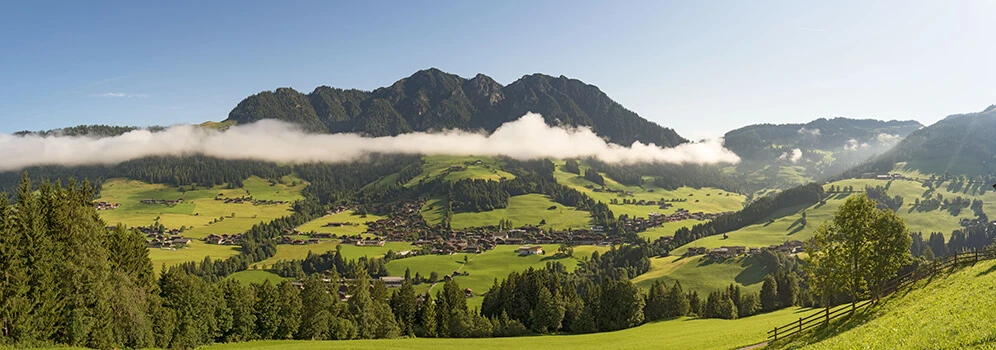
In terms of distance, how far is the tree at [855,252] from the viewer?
44.5 m

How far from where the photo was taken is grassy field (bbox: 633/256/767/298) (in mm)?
153875

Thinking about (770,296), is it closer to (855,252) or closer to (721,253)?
(721,253)

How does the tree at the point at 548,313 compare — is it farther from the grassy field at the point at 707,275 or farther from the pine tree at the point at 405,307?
the grassy field at the point at 707,275

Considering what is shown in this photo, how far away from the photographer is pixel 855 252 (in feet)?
146

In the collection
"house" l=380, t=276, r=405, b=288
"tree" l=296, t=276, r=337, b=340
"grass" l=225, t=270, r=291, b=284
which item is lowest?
"house" l=380, t=276, r=405, b=288

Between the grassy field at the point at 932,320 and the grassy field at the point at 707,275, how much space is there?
110114 mm

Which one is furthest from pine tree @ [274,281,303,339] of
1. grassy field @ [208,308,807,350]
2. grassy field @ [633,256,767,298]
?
grassy field @ [633,256,767,298]

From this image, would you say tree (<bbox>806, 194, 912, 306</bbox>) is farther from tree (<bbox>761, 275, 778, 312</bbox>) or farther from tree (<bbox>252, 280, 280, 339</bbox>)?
tree (<bbox>252, 280, 280, 339</bbox>)

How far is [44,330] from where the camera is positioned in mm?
44062

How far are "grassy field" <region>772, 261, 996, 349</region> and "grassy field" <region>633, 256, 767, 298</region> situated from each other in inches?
4335

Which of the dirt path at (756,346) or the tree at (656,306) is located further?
the tree at (656,306)

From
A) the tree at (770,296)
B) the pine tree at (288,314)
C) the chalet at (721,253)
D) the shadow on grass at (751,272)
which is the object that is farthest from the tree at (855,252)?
the chalet at (721,253)

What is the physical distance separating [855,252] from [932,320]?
15664 mm

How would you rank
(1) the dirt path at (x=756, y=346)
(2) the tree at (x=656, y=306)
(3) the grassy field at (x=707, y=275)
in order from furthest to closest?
1. (3) the grassy field at (x=707, y=275)
2. (2) the tree at (x=656, y=306)
3. (1) the dirt path at (x=756, y=346)
